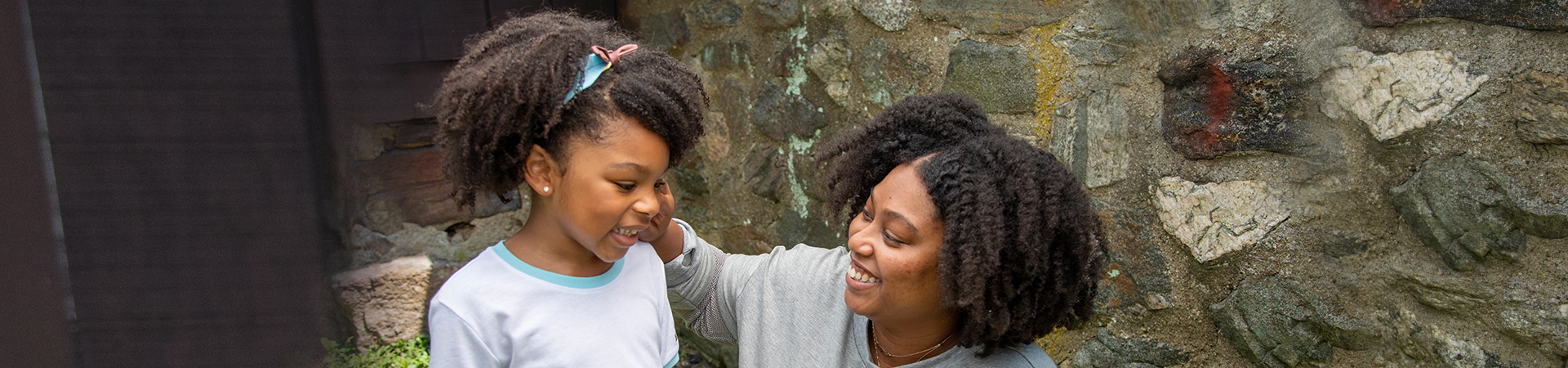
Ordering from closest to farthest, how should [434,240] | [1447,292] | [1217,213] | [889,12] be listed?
1. [1447,292]
2. [1217,213]
3. [889,12]
4. [434,240]

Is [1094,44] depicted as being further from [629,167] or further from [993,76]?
[629,167]

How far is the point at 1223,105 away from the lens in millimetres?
1484

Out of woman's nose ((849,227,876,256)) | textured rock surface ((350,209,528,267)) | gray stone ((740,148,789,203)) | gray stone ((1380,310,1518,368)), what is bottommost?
textured rock surface ((350,209,528,267))

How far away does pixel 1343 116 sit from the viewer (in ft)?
4.51

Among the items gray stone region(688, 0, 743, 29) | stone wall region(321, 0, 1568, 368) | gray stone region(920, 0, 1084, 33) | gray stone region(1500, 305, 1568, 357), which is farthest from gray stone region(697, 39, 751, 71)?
gray stone region(1500, 305, 1568, 357)

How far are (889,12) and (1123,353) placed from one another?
92 centimetres

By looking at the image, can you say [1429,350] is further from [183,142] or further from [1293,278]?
[183,142]

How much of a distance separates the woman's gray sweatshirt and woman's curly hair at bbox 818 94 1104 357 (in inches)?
4.8

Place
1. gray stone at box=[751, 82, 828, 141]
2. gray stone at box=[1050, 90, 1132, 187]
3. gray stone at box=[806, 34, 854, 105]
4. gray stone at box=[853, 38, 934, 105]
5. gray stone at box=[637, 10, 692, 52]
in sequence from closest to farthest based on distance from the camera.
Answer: gray stone at box=[1050, 90, 1132, 187]
gray stone at box=[853, 38, 934, 105]
gray stone at box=[806, 34, 854, 105]
gray stone at box=[751, 82, 828, 141]
gray stone at box=[637, 10, 692, 52]

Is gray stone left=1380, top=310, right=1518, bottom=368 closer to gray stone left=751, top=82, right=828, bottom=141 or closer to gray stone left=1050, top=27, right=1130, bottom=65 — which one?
gray stone left=1050, top=27, right=1130, bottom=65

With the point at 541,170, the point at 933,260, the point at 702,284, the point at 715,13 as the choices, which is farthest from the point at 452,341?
the point at 715,13

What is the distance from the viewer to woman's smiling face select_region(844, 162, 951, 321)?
121cm

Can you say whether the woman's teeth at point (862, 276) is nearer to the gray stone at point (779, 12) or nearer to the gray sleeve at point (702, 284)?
the gray sleeve at point (702, 284)

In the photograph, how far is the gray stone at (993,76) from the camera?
1.75 metres
